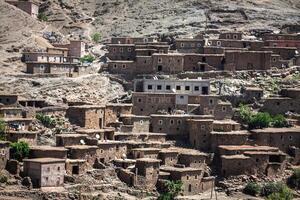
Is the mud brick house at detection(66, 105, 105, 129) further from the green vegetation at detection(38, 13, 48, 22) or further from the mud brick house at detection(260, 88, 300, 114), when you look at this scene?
the green vegetation at detection(38, 13, 48, 22)

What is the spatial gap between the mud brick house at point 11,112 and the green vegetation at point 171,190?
382 inches

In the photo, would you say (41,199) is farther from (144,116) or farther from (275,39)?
(275,39)

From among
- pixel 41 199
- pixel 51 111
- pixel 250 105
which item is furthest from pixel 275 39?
pixel 41 199

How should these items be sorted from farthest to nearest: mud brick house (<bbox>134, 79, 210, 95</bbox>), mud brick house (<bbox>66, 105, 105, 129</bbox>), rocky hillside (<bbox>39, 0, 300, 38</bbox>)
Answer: rocky hillside (<bbox>39, 0, 300, 38</bbox>) → mud brick house (<bbox>134, 79, 210, 95</bbox>) → mud brick house (<bbox>66, 105, 105, 129</bbox>)

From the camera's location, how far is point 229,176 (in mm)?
53719

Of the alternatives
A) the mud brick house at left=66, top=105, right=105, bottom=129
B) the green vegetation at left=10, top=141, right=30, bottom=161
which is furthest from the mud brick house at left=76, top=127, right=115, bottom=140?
the green vegetation at left=10, top=141, right=30, bottom=161

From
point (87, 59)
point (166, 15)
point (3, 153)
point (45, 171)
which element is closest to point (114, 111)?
point (45, 171)

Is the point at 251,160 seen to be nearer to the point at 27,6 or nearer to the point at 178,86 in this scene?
the point at 178,86

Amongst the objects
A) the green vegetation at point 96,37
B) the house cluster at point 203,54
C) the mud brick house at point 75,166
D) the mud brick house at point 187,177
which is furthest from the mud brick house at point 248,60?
the mud brick house at point 75,166

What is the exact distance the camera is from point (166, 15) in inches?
3044

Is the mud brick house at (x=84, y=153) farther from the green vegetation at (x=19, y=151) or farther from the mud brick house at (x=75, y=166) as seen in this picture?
the green vegetation at (x=19, y=151)

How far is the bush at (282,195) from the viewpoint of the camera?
51.8 m

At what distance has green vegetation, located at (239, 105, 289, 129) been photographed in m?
57.4

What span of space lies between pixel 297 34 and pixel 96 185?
2541 centimetres
